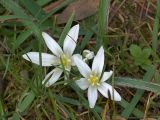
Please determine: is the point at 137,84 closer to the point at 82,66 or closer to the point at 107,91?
the point at 107,91

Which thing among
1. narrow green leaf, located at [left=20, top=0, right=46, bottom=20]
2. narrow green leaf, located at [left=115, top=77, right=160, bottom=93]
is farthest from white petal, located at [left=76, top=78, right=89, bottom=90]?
narrow green leaf, located at [left=20, top=0, right=46, bottom=20]

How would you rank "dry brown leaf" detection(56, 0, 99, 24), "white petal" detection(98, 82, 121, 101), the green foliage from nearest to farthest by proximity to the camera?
"white petal" detection(98, 82, 121, 101), the green foliage, "dry brown leaf" detection(56, 0, 99, 24)

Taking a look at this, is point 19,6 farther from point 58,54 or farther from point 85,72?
point 85,72

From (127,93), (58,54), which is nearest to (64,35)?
(58,54)

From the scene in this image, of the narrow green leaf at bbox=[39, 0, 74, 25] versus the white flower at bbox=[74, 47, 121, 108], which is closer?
the white flower at bbox=[74, 47, 121, 108]

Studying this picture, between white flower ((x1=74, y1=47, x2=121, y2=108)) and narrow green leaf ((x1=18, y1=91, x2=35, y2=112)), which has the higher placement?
white flower ((x1=74, y1=47, x2=121, y2=108))

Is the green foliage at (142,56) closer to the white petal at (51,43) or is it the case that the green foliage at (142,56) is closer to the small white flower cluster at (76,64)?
the small white flower cluster at (76,64)

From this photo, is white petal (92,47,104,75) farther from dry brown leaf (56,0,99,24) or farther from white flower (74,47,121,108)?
dry brown leaf (56,0,99,24)
